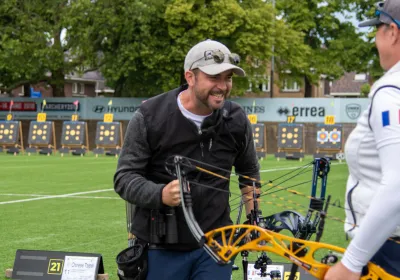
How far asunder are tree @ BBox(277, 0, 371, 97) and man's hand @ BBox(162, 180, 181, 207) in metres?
44.3

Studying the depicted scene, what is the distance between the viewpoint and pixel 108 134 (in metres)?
34.8

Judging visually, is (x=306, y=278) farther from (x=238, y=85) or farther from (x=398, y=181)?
(x=238, y=85)

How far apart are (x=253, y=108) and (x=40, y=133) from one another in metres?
10.7

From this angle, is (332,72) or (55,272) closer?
(55,272)

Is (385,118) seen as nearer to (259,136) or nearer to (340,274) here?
(340,274)

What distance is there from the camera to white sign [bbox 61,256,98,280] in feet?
22.6

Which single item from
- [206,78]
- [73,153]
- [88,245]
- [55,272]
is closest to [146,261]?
[206,78]

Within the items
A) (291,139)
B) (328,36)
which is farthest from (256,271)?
(328,36)

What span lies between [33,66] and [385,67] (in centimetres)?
3846

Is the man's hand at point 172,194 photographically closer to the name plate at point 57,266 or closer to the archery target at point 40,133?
the name plate at point 57,266

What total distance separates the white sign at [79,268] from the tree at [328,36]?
4143cm

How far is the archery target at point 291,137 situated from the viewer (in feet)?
108

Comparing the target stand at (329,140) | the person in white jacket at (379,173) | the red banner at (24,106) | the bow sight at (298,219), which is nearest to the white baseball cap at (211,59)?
the bow sight at (298,219)

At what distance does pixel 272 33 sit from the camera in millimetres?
41594
